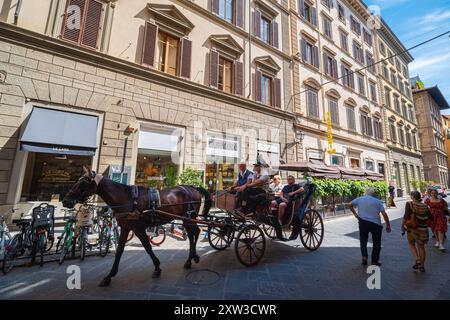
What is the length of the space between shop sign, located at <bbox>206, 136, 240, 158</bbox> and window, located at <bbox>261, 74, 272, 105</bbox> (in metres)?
3.53

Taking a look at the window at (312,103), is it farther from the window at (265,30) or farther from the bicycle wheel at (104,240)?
the bicycle wheel at (104,240)

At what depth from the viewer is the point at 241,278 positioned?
3762mm

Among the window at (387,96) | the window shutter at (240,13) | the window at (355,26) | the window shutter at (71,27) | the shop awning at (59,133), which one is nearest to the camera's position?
the shop awning at (59,133)

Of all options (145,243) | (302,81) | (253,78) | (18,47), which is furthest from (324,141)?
(18,47)

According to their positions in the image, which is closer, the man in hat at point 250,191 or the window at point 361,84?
the man in hat at point 250,191

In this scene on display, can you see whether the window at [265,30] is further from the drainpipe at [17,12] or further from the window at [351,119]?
the drainpipe at [17,12]

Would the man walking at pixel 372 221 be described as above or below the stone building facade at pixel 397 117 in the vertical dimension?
below

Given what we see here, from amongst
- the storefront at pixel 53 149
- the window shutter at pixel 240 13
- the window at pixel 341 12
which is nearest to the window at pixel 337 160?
the window shutter at pixel 240 13

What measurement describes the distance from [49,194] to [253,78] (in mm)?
10505

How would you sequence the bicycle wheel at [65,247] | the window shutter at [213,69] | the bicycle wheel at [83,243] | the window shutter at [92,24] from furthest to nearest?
the window shutter at [213,69] → the window shutter at [92,24] → the bicycle wheel at [83,243] → the bicycle wheel at [65,247]

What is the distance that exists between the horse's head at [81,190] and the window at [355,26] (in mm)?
26944

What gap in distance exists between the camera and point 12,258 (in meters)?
4.09

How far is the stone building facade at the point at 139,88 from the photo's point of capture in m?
6.41

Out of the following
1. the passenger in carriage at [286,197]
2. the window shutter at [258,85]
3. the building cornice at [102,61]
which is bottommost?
the passenger in carriage at [286,197]
